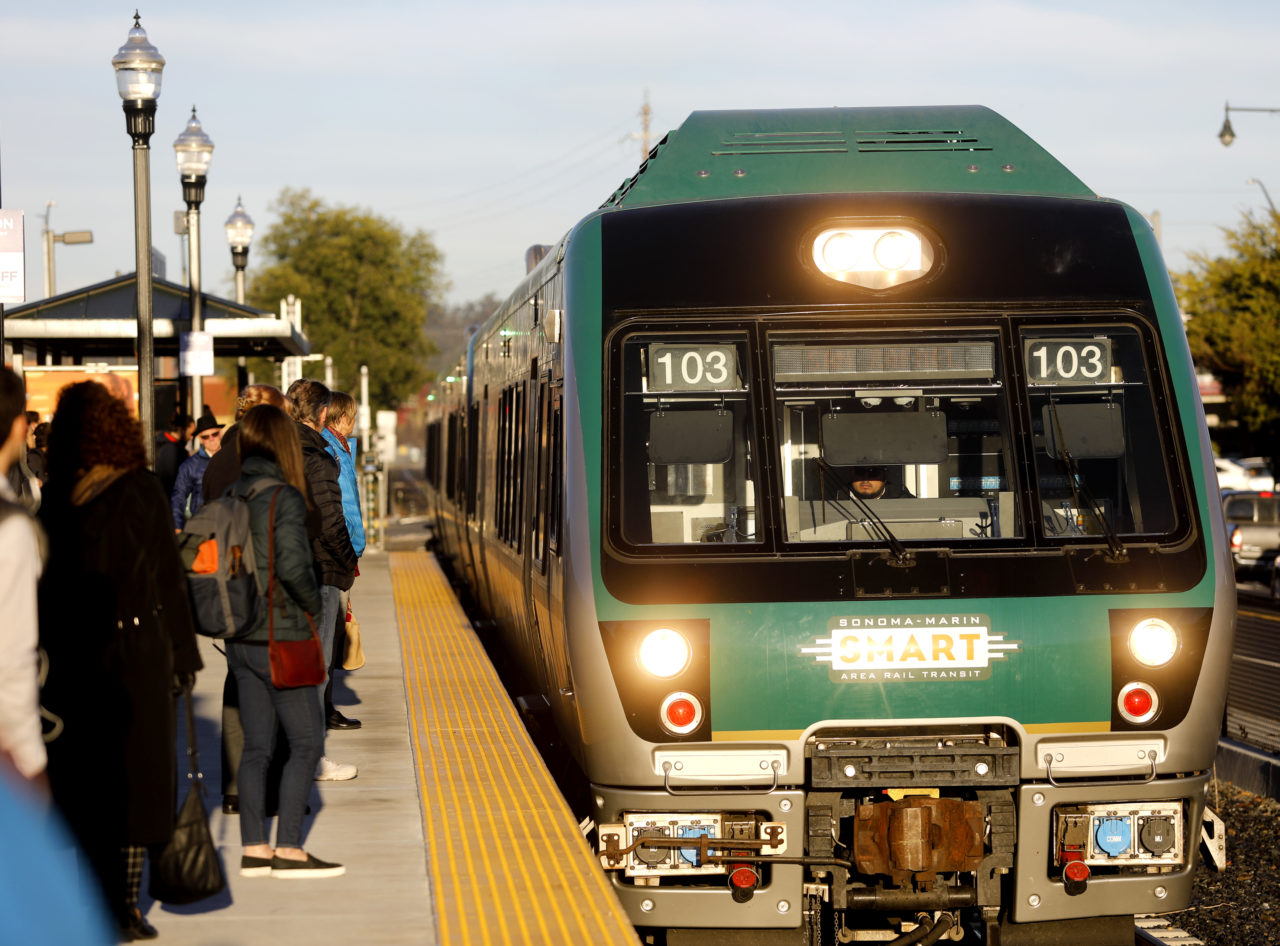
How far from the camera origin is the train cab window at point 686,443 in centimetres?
693

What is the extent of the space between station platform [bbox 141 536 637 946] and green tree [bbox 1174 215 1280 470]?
31.9 meters

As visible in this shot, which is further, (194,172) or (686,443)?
(194,172)

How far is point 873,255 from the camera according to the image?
7.22m

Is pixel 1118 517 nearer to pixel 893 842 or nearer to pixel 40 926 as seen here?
pixel 893 842

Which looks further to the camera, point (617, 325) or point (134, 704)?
point (617, 325)

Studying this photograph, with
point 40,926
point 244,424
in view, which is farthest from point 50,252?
point 40,926

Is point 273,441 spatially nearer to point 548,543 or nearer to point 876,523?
point 548,543

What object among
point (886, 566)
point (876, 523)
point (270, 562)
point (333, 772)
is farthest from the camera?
point (333, 772)

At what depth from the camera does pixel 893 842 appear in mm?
6570

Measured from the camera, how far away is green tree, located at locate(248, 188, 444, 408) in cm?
7156

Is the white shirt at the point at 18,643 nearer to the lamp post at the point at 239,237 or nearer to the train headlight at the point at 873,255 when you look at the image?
the train headlight at the point at 873,255

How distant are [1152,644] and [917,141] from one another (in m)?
2.56

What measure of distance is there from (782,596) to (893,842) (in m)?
0.97

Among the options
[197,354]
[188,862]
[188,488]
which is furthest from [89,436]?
[197,354]
